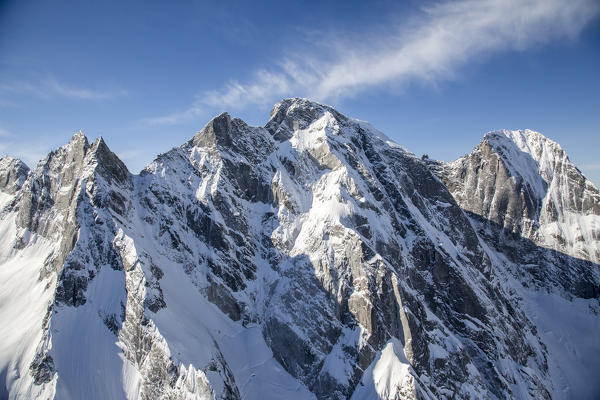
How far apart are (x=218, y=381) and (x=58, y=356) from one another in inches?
1472

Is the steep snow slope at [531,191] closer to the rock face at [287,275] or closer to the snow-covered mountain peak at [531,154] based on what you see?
the snow-covered mountain peak at [531,154]

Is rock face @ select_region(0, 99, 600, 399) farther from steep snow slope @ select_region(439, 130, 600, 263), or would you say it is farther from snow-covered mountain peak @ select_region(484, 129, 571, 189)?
snow-covered mountain peak @ select_region(484, 129, 571, 189)

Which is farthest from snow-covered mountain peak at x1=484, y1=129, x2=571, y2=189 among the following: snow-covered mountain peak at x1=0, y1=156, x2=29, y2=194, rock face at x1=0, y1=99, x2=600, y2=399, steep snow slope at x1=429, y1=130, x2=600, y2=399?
snow-covered mountain peak at x1=0, y1=156, x2=29, y2=194

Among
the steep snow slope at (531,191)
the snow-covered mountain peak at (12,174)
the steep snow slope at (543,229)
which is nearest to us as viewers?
the steep snow slope at (543,229)

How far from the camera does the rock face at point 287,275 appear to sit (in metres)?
97.1

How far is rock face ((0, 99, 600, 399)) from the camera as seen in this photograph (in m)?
97.1

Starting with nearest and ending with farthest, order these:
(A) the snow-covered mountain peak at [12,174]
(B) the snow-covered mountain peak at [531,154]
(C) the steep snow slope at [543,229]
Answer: (C) the steep snow slope at [543,229], (A) the snow-covered mountain peak at [12,174], (B) the snow-covered mountain peak at [531,154]

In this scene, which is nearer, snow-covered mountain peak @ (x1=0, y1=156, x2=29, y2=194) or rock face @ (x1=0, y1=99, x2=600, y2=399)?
rock face @ (x1=0, y1=99, x2=600, y2=399)

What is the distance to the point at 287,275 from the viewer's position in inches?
4786

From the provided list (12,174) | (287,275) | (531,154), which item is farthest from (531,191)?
(12,174)

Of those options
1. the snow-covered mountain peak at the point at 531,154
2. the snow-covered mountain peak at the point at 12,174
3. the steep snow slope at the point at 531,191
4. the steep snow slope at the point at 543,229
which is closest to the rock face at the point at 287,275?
the steep snow slope at the point at 543,229

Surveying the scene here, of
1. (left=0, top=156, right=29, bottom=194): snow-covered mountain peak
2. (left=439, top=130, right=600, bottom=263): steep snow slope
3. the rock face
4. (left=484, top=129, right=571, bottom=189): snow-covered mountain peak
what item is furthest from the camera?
(left=484, top=129, right=571, bottom=189): snow-covered mountain peak

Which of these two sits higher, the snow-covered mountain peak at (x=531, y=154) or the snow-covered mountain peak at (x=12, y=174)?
the snow-covered mountain peak at (x=531, y=154)

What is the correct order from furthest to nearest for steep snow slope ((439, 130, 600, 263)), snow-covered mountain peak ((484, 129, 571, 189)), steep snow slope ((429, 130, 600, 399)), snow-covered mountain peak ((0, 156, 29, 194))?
snow-covered mountain peak ((484, 129, 571, 189)) → snow-covered mountain peak ((0, 156, 29, 194)) → steep snow slope ((439, 130, 600, 263)) → steep snow slope ((429, 130, 600, 399))
